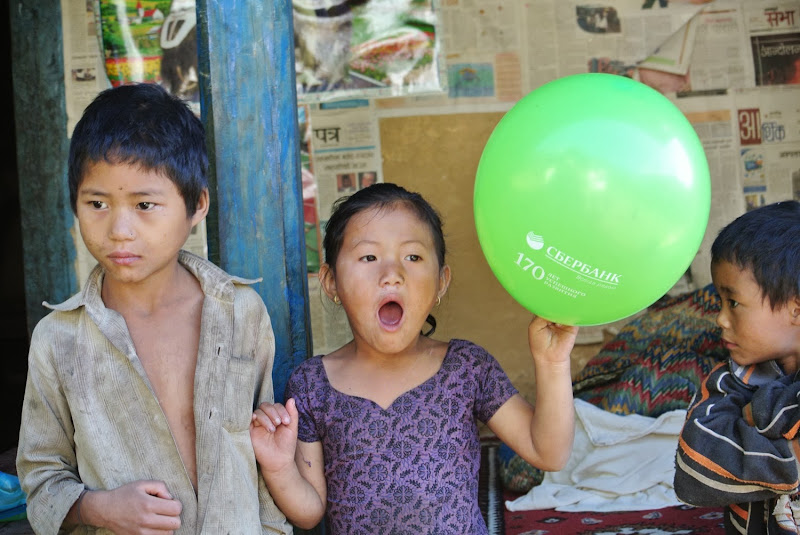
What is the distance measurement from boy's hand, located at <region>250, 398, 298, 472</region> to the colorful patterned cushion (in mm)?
1699

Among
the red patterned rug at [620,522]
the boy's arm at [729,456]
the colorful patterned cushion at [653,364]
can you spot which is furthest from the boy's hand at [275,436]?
the colorful patterned cushion at [653,364]

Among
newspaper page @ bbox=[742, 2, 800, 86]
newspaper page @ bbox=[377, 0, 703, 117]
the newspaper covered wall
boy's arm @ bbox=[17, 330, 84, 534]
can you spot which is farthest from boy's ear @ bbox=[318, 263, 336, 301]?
newspaper page @ bbox=[742, 2, 800, 86]

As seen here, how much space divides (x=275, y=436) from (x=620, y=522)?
1.65 meters

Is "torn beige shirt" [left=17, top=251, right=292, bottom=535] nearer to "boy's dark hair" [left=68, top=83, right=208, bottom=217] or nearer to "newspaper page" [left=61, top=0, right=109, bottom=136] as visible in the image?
"boy's dark hair" [left=68, top=83, right=208, bottom=217]

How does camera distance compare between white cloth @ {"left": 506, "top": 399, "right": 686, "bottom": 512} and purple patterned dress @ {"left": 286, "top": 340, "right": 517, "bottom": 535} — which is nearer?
purple patterned dress @ {"left": 286, "top": 340, "right": 517, "bottom": 535}

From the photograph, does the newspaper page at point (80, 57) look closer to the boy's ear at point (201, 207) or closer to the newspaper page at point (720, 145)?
the boy's ear at point (201, 207)

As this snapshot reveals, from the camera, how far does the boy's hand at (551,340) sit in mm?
1560

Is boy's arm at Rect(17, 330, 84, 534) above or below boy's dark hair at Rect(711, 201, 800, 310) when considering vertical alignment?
below

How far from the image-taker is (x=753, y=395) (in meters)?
1.71

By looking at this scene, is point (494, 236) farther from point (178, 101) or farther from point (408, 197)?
point (178, 101)

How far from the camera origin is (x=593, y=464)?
3.04 m

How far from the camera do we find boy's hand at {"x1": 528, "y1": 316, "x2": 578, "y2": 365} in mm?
1560

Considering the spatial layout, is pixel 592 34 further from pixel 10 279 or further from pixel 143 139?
pixel 10 279

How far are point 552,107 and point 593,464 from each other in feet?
6.59
